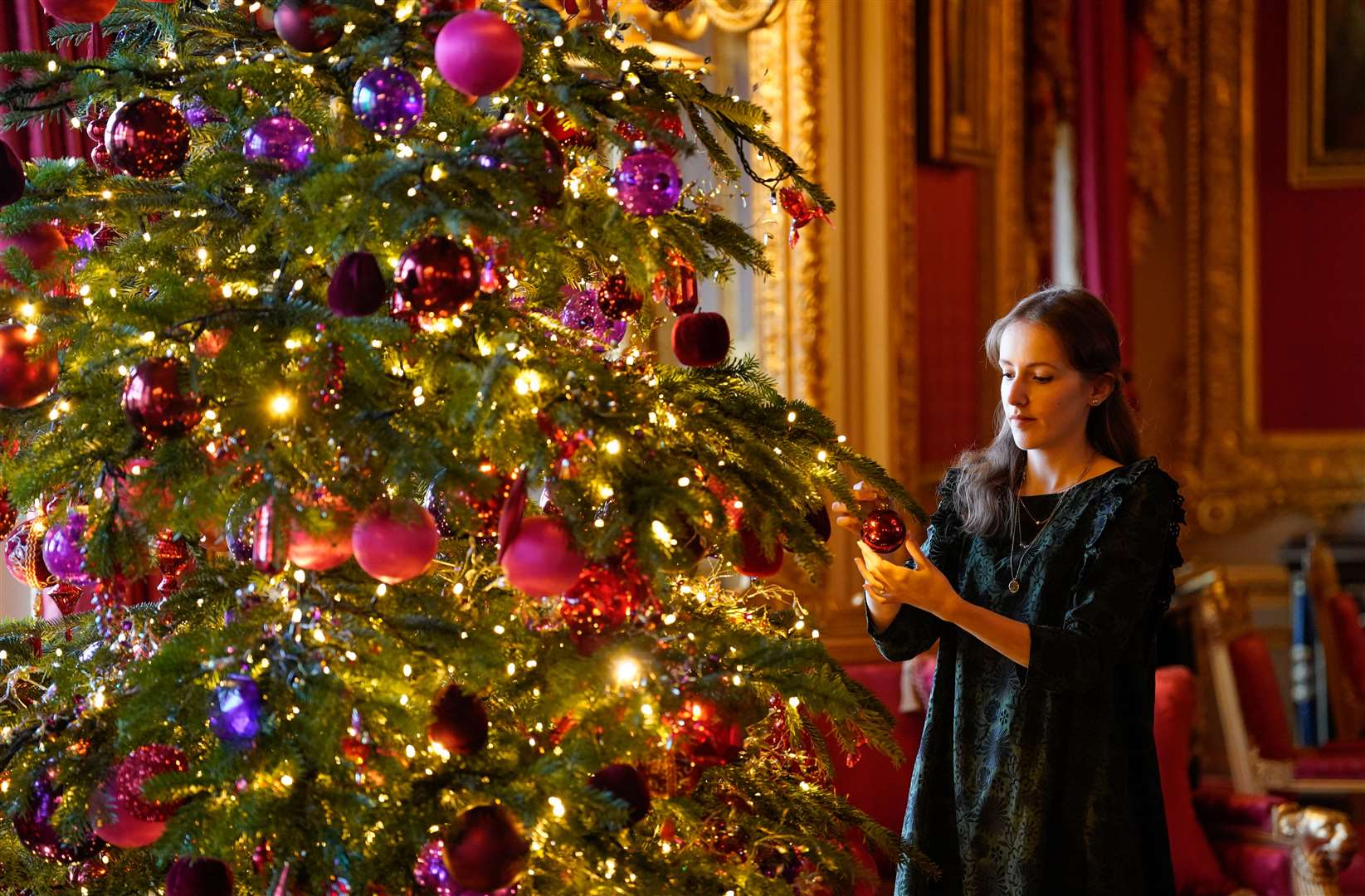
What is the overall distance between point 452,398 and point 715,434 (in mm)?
379

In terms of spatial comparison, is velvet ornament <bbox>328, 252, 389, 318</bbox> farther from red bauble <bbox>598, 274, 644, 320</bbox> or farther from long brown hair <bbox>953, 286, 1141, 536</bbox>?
long brown hair <bbox>953, 286, 1141, 536</bbox>

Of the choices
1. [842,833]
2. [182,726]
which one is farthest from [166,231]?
[842,833]

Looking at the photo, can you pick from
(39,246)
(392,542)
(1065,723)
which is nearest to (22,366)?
(39,246)

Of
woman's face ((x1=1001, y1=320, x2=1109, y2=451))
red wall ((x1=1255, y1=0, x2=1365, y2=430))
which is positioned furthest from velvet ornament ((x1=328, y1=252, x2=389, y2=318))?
red wall ((x1=1255, y1=0, x2=1365, y2=430))

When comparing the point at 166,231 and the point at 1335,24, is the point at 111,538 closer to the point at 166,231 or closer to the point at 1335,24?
the point at 166,231

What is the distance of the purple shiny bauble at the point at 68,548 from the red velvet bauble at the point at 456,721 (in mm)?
412

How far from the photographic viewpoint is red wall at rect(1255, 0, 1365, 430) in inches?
Answer: 263

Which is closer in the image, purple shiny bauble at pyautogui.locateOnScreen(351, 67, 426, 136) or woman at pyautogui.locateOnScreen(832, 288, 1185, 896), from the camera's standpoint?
purple shiny bauble at pyautogui.locateOnScreen(351, 67, 426, 136)

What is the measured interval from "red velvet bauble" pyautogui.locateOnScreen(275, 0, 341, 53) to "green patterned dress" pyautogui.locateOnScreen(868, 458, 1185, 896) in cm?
110

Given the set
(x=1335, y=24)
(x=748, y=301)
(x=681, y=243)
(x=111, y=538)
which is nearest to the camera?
(x=111, y=538)

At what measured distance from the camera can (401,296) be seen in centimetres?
152

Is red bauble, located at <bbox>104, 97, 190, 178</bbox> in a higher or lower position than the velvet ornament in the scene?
higher

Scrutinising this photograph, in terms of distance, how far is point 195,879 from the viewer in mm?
1520

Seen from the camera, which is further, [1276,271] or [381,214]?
[1276,271]
